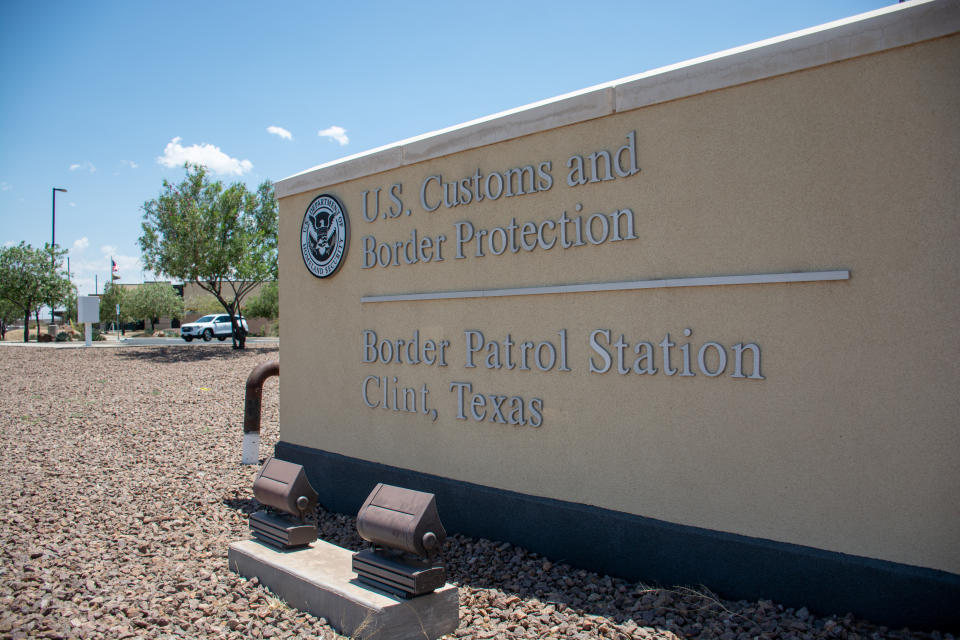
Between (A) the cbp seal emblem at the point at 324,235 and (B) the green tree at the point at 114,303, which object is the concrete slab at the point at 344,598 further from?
(B) the green tree at the point at 114,303

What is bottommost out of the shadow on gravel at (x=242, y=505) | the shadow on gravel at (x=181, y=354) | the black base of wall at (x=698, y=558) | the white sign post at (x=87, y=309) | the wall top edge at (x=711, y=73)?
the shadow on gravel at (x=242, y=505)

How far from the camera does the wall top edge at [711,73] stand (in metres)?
2.90

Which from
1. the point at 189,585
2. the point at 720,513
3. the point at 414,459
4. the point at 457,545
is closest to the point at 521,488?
the point at 457,545

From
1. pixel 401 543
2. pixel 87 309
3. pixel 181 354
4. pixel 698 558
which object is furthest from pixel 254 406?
pixel 87 309

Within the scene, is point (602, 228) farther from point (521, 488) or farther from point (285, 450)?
point (285, 450)

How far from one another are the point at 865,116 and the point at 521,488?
3.05m

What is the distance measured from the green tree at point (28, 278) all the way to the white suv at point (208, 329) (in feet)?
20.5

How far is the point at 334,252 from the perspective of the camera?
5.87 metres

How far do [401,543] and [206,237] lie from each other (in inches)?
809

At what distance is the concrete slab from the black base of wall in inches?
40.3

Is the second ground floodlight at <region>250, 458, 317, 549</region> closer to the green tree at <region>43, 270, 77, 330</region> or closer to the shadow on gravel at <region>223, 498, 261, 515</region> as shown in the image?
the shadow on gravel at <region>223, 498, 261, 515</region>

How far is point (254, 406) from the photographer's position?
22.5 feet

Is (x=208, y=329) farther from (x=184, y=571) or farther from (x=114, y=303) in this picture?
(x=184, y=571)

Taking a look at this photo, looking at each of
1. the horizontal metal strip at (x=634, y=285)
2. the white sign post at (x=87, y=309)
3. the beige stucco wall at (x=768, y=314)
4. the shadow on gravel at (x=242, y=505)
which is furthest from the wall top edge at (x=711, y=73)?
the white sign post at (x=87, y=309)
